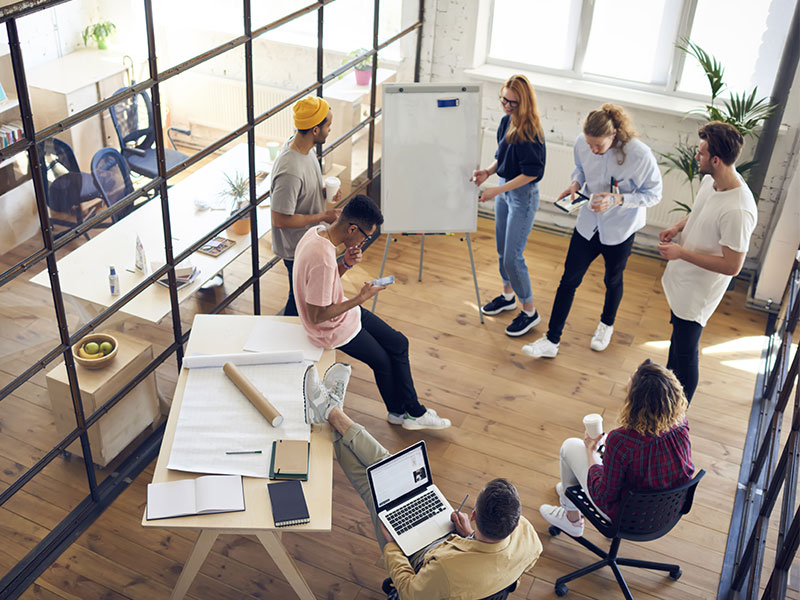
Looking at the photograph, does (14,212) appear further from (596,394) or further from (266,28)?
(596,394)

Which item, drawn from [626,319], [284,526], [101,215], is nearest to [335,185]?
[101,215]

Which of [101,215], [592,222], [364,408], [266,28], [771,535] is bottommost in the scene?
[364,408]

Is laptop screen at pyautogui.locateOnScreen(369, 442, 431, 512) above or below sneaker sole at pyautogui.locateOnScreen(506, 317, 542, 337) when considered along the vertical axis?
→ above

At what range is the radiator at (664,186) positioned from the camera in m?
5.29

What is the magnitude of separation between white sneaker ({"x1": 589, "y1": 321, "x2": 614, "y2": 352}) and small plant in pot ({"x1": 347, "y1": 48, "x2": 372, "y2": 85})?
217 cm

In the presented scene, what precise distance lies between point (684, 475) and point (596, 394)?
1527 millimetres

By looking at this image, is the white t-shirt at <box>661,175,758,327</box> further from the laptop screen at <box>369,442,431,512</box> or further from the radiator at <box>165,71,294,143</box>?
the radiator at <box>165,71,294,143</box>

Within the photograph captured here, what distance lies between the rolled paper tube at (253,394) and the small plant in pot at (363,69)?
2.55 metres

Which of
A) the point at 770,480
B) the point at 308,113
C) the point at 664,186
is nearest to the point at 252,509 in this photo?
the point at 308,113

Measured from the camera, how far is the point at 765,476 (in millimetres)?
3424

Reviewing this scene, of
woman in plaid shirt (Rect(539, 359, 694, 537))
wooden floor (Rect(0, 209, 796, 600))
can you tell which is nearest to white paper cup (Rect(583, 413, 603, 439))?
woman in plaid shirt (Rect(539, 359, 694, 537))

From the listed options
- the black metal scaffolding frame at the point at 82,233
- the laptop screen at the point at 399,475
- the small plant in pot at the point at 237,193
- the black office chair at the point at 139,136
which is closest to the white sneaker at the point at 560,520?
the laptop screen at the point at 399,475

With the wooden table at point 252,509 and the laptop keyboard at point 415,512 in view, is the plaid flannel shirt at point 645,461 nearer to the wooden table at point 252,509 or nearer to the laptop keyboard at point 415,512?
the laptop keyboard at point 415,512

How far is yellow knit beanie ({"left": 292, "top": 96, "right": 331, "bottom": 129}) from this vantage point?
3.38 m
